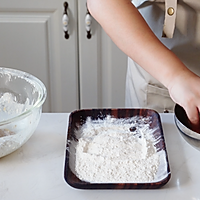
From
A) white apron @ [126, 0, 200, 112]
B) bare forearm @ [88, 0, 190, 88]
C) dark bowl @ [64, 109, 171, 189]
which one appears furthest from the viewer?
white apron @ [126, 0, 200, 112]

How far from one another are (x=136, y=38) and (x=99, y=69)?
0.74 m

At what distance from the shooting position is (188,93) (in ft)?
1.96

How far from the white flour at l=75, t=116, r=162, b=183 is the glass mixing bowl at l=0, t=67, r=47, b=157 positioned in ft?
0.34

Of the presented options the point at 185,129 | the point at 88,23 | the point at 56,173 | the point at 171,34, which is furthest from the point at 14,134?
the point at 88,23

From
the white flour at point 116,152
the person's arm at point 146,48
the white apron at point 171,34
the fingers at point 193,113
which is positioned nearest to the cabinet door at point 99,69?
the white apron at point 171,34

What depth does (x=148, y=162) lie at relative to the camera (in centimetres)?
58

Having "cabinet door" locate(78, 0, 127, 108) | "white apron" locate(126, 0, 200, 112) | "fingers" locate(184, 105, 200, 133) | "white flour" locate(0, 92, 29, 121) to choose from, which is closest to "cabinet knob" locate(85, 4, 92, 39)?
"cabinet door" locate(78, 0, 127, 108)

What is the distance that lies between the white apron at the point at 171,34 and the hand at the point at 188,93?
0.18 meters

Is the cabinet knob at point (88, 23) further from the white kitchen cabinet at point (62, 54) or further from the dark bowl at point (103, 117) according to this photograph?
the dark bowl at point (103, 117)

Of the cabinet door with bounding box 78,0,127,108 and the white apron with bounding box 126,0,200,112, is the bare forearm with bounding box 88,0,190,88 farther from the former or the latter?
the cabinet door with bounding box 78,0,127,108

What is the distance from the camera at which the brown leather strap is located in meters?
0.74

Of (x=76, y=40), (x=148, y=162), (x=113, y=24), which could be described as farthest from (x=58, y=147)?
(x=76, y=40)

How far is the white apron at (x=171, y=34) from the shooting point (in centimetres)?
77

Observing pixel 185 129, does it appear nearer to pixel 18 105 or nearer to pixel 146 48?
pixel 146 48
